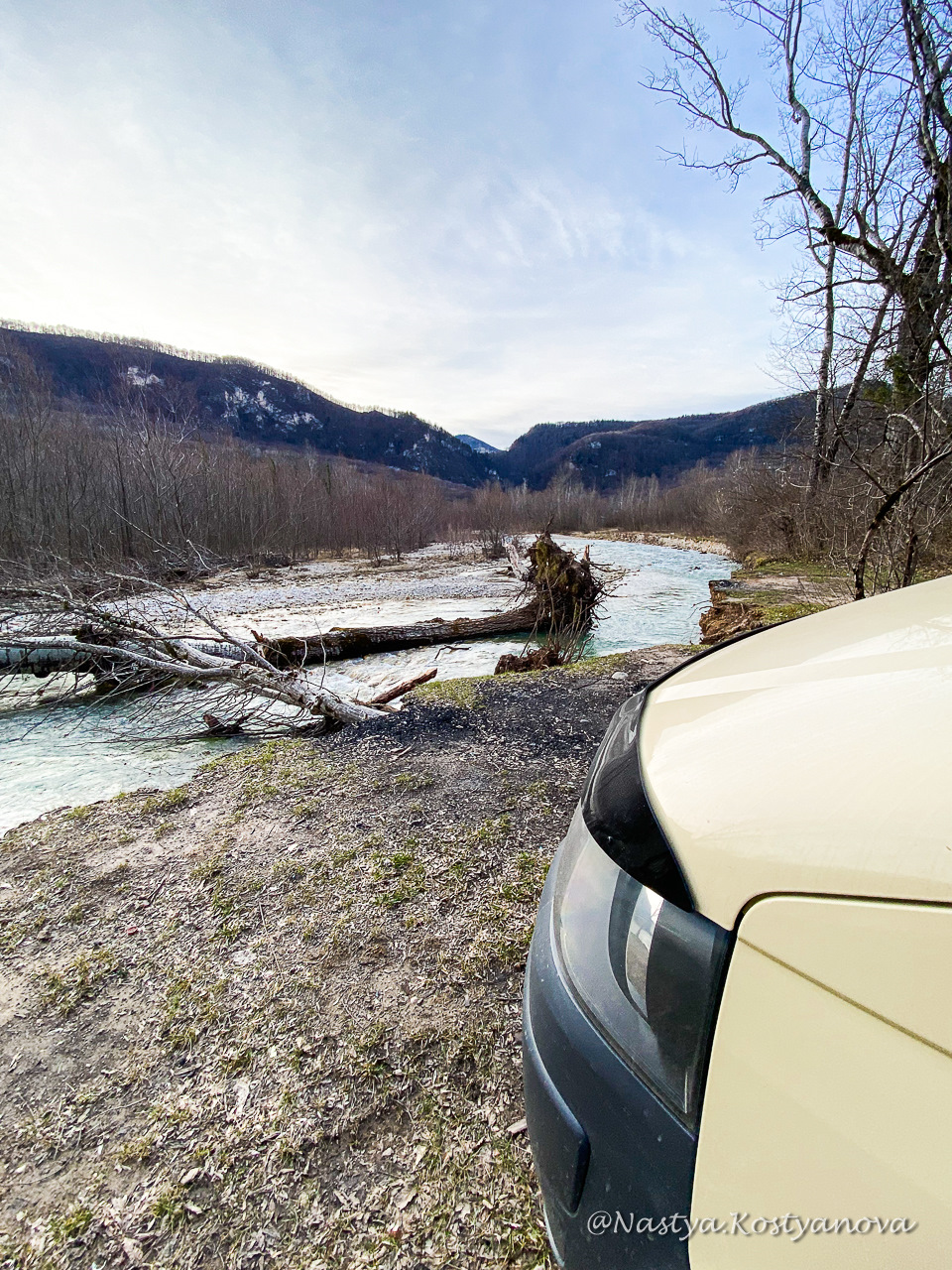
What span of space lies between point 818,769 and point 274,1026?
79.4 inches

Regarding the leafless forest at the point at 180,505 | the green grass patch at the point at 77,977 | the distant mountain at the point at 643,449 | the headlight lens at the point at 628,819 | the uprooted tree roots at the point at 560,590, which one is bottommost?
the green grass patch at the point at 77,977

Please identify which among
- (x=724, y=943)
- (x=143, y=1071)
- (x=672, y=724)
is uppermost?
(x=672, y=724)

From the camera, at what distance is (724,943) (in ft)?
2.31

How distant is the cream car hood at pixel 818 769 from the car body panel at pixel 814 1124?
0.06 m

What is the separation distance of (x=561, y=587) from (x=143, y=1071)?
394 inches

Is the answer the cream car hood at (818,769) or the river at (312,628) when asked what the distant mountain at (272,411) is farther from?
the cream car hood at (818,769)

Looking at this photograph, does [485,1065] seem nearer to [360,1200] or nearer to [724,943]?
[360,1200]

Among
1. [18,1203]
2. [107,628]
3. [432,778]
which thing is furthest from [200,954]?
[107,628]

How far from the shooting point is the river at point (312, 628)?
15.4 feet

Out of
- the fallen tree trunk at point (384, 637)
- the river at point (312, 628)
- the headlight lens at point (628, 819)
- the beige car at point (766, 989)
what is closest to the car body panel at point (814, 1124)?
the beige car at point (766, 989)

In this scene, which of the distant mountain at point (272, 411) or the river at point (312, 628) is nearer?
the river at point (312, 628)

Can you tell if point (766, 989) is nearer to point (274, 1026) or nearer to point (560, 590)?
point (274, 1026)

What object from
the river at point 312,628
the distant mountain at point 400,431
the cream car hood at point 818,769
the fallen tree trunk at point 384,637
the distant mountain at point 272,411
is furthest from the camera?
the distant mountain at point 400,431

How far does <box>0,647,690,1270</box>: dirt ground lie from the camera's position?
133 centimetres
